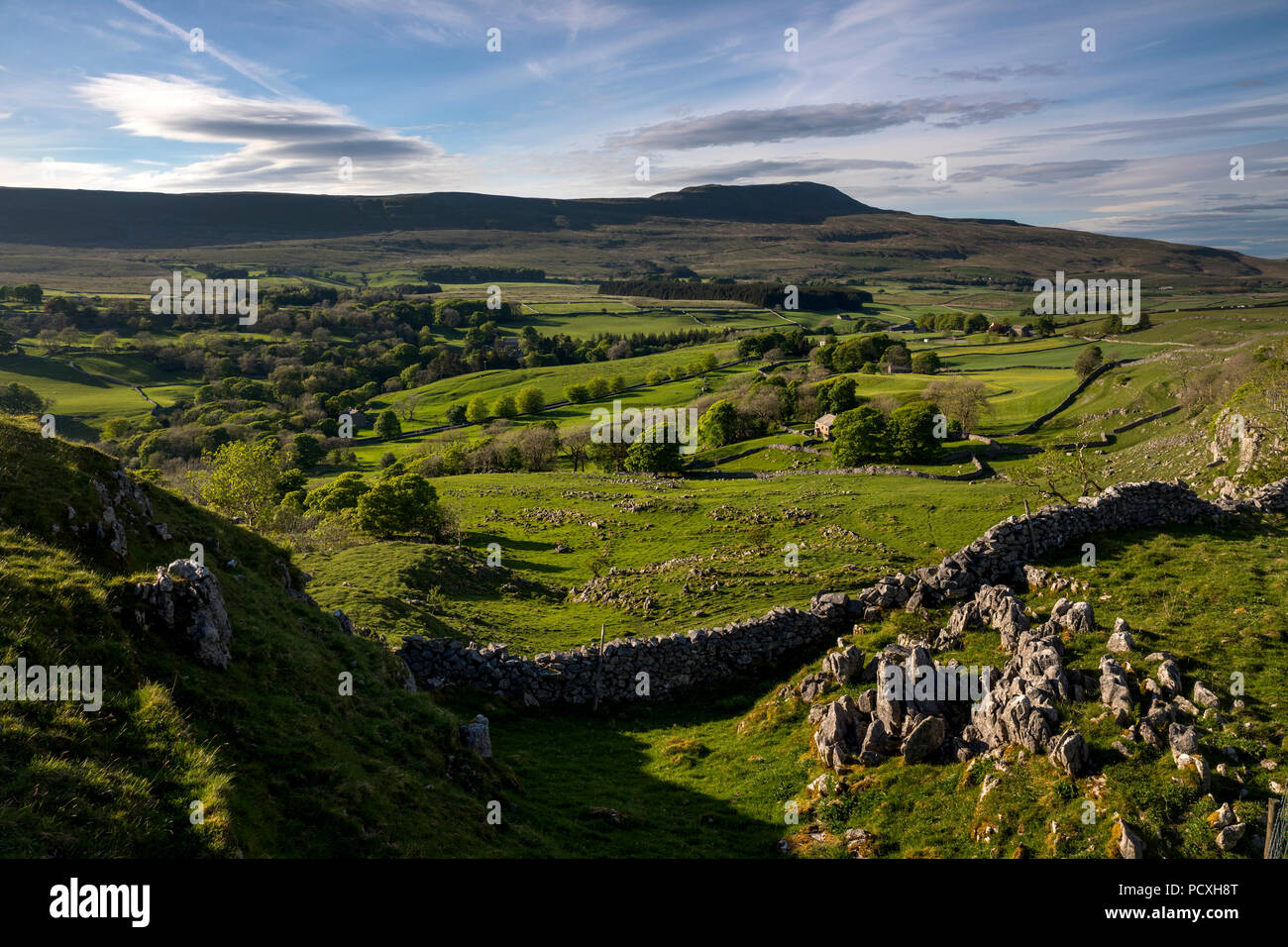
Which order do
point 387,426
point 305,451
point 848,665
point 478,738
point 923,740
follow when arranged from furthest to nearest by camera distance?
point 387,426, point 305,451, point 848,665, point 478,738, point 923,740

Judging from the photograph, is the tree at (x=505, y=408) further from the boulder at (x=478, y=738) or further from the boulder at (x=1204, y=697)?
the boulder at (x=1204, y=697)

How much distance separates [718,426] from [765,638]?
87.5 metres

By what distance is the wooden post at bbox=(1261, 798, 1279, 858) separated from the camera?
38.1ft

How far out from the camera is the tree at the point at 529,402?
526ft

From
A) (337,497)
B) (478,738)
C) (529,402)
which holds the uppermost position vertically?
(529,402)

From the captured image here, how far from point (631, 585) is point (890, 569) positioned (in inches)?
569

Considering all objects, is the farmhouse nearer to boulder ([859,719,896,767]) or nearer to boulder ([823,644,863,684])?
boulder ([823,644,863,684])

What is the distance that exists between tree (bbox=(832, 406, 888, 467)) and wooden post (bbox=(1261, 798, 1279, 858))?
7914 cm

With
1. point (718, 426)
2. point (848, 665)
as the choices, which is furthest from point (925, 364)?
point (848, 665)

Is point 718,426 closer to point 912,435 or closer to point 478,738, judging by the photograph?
point 912,435

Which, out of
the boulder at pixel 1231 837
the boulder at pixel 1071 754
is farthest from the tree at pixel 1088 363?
the boulder at pixel 1231 837

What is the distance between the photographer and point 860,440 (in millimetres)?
90688

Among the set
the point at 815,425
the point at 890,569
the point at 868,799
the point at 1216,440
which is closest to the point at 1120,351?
the point at 815,425
